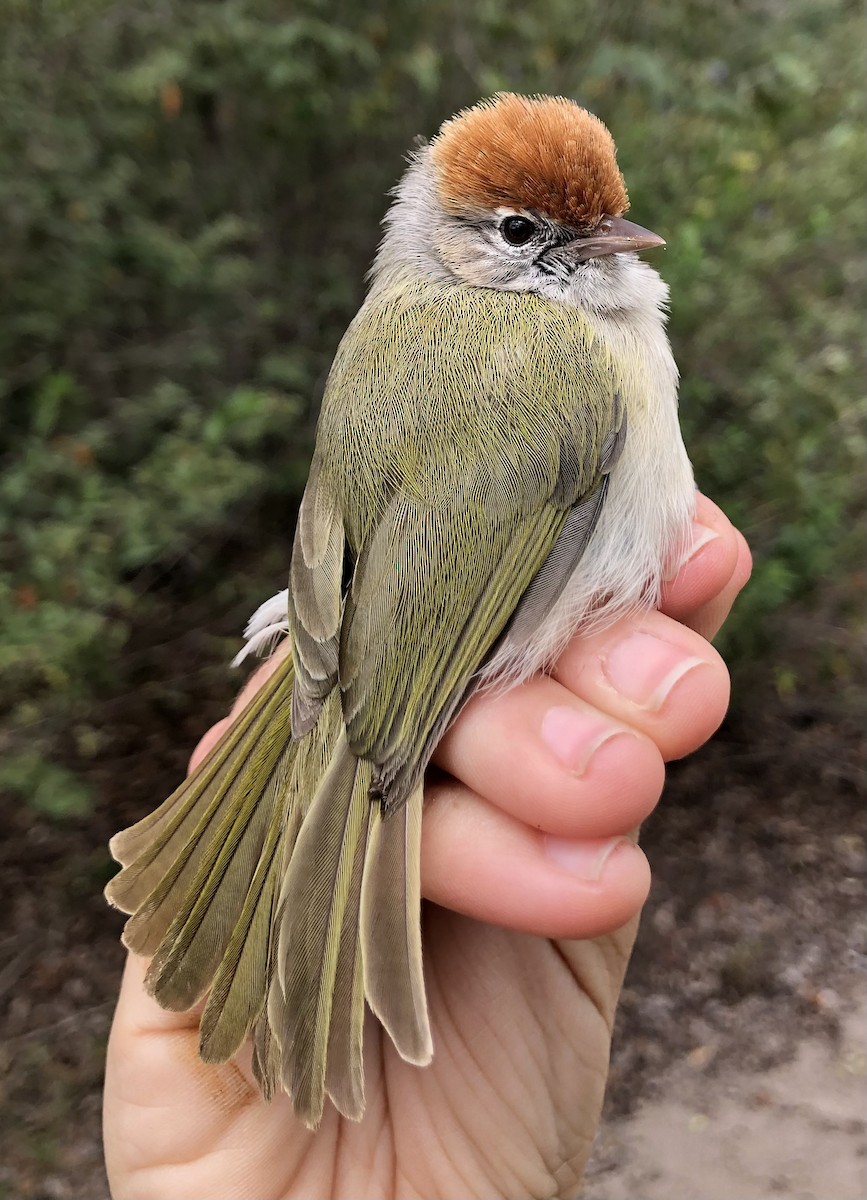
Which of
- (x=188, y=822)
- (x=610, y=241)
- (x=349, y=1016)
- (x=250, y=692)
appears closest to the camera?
(x=349, y=1016)

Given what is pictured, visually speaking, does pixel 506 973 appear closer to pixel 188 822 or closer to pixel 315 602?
pixel 188 822

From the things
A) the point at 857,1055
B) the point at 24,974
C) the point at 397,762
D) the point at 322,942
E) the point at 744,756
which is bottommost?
the point at 24,974

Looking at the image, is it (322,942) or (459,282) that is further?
(459,282)

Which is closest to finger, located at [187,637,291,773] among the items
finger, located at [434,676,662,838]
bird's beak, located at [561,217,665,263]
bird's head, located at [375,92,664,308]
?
finger, located at [434,676,662,838]

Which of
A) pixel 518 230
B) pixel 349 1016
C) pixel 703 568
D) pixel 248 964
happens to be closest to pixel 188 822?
pixel 248 964

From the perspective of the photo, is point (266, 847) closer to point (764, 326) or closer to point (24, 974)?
point (24, 974)

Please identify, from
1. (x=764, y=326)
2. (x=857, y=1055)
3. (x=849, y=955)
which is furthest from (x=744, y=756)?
(x=764, y=326)
